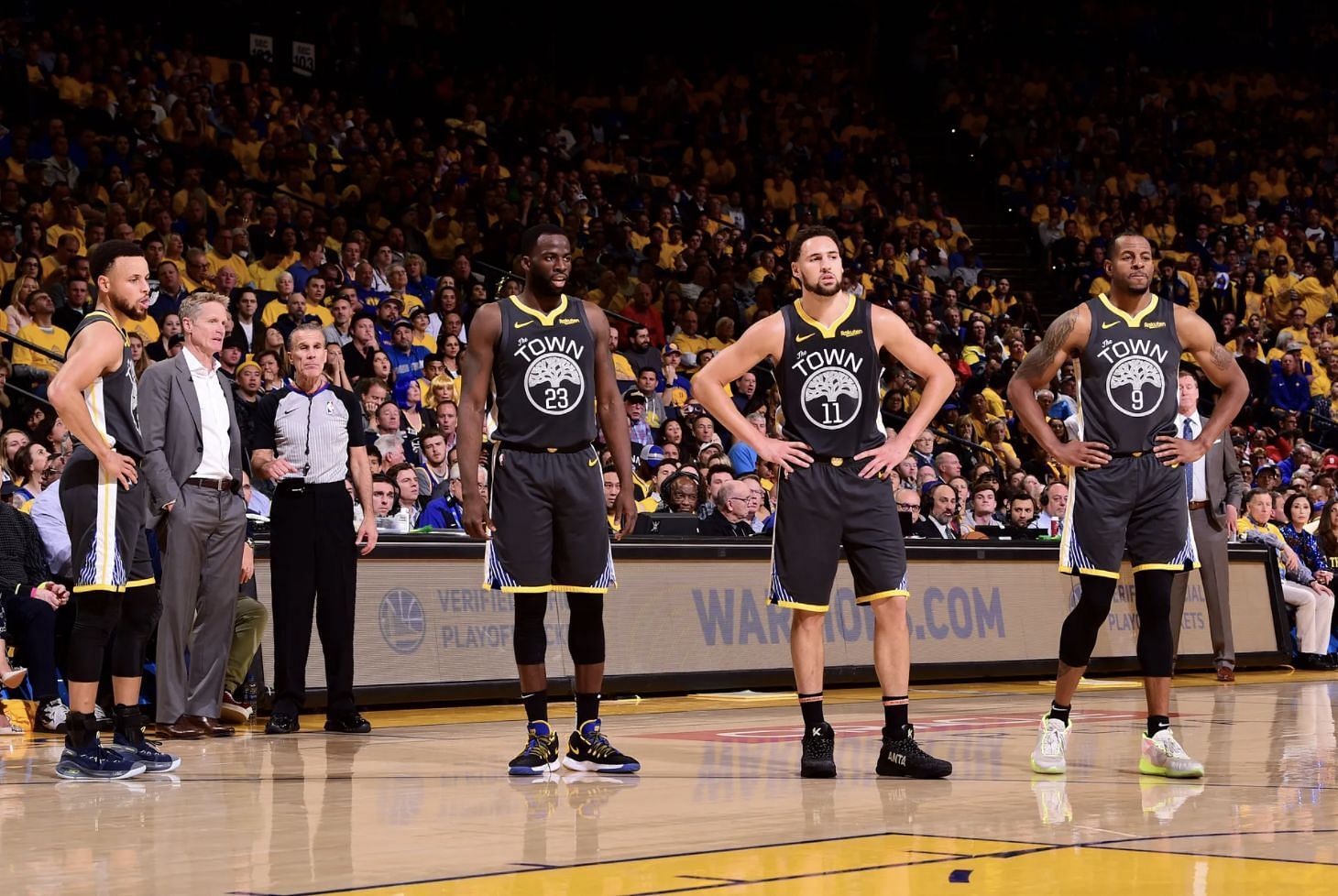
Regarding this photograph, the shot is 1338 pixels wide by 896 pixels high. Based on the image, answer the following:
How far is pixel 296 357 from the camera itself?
29.6 feet

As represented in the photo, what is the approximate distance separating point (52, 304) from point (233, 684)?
5.49m

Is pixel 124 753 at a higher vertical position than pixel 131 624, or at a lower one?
lower

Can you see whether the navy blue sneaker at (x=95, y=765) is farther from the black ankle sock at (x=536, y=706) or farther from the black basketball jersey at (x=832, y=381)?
the black basketball jersey at (x=832, y=381)

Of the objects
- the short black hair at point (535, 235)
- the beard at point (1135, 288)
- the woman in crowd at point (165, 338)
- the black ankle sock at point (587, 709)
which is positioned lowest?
the black ankle sock at point (587, 709)

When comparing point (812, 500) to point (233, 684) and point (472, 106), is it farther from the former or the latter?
point (472, 106)

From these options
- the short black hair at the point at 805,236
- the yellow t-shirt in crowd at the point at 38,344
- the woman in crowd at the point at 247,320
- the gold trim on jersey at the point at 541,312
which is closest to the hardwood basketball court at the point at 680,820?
the gold trim on jersey at the point at 541,312

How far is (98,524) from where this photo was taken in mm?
6637

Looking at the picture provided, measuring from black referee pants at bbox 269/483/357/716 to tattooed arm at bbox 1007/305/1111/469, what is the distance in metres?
3.67

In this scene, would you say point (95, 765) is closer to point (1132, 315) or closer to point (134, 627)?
point (134, 627)

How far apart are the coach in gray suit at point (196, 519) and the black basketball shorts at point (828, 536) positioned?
301 centimetres

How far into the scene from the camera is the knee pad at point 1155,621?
7.01 m

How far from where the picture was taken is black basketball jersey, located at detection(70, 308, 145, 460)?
22.1 feet

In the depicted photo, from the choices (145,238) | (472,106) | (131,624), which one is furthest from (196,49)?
(131,624)

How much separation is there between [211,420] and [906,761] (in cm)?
382
